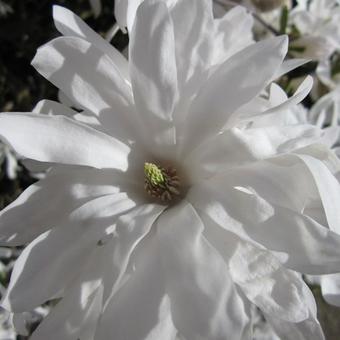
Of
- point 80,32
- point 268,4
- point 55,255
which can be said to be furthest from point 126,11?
point 268,4

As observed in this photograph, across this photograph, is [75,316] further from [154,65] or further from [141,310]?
[154,65]

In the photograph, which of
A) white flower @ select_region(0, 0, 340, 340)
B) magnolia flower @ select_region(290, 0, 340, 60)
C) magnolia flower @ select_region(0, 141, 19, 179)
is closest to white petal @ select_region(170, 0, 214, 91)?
white flower @ select_region(0, 0, 340, 340)

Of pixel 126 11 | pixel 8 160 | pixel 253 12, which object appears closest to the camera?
pixel 126 11

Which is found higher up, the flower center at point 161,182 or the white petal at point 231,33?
the white petal at point 231,33

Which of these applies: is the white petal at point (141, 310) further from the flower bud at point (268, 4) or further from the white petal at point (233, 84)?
the flower bud at point (268, 4)

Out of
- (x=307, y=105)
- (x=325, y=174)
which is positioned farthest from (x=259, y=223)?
(x=307, y=105)

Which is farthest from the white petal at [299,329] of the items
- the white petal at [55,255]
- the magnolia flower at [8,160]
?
the magnolia flower at [8,160]
